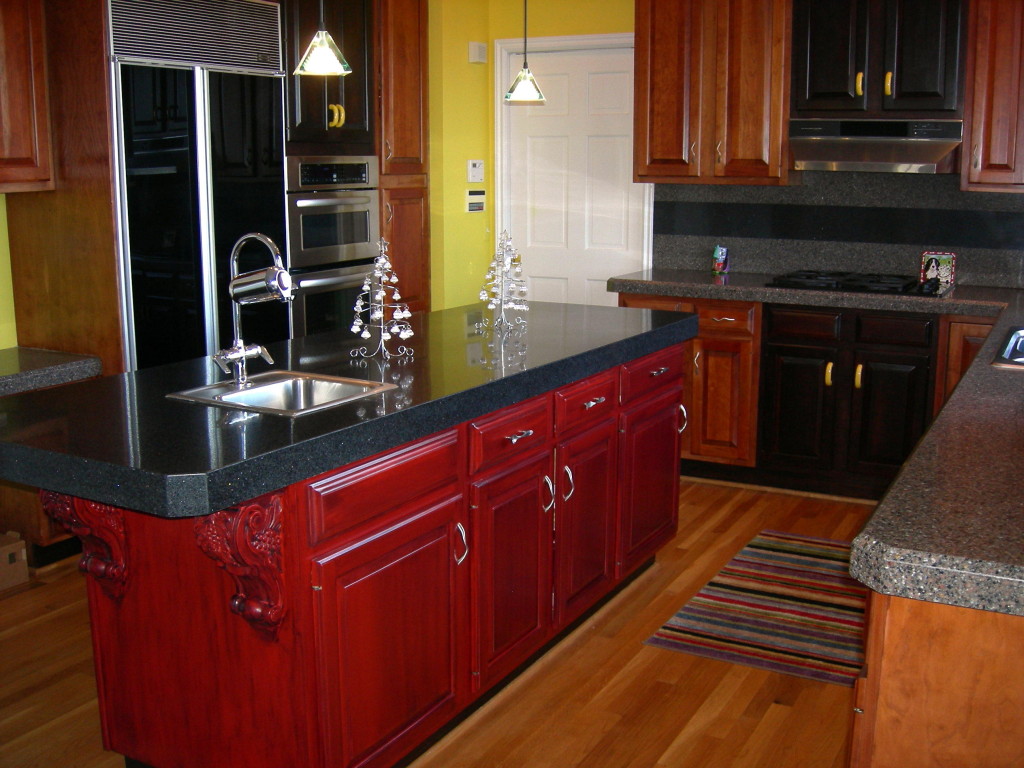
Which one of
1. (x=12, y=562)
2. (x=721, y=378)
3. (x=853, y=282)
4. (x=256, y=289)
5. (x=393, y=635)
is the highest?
(x=256, y=289)

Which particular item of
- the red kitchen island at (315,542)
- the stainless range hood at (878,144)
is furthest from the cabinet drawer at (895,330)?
the red kitchen island at (315,542)

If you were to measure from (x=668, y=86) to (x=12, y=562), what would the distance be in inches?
134

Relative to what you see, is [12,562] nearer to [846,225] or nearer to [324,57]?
[324,57]

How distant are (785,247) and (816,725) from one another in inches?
114

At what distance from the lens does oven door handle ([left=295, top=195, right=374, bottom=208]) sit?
466 cm

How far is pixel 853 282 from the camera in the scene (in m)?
4.80

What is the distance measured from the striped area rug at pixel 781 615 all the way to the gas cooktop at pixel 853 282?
116 cm

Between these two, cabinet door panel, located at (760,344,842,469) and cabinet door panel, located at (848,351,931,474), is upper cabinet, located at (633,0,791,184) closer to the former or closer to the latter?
cabinet door panel, located at (760,344,842,469)

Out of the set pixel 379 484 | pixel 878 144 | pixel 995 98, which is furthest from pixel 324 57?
pixel 995 98

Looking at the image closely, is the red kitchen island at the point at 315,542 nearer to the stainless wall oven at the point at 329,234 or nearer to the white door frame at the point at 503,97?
the stainless wall oven at the point at 329,234

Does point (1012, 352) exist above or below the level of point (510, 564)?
above

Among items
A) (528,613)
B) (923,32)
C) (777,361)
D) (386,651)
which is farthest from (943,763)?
(923,32)

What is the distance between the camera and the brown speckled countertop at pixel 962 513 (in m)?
1.53

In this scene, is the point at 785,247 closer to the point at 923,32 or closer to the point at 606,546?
the point at 923,32
